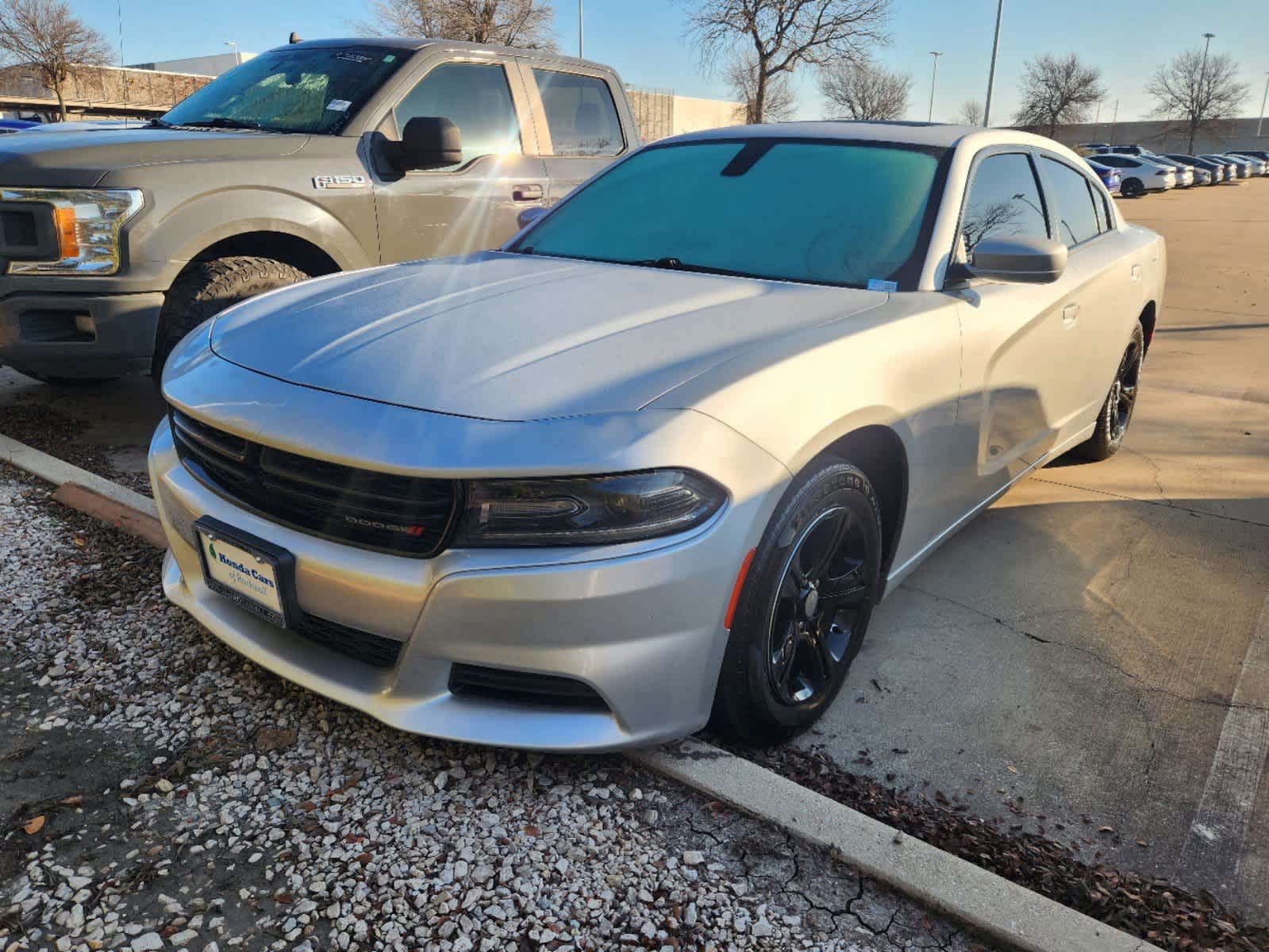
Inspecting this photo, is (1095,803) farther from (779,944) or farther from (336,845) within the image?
(336,845)

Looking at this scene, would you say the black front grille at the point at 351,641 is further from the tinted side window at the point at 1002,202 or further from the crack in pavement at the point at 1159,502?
the crack in pavement at the point at 1159,502

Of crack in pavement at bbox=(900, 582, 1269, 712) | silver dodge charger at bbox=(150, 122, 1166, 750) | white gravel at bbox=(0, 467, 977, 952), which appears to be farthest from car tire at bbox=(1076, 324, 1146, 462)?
white gravel at bbox=(0, 467, 977, 952)

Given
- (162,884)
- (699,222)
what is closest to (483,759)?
(162,884)

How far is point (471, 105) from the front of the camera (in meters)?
5.32

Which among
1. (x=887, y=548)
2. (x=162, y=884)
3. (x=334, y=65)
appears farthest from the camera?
(x=334, y=65)

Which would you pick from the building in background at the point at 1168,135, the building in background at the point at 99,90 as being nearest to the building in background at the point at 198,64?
the building in background at the point at 99,90

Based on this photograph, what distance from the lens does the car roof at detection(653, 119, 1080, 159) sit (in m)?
3.33

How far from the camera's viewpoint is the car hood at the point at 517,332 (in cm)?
211

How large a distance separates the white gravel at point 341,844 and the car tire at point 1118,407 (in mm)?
3377

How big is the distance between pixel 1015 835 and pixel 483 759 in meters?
1.25

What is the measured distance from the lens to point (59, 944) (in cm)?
178

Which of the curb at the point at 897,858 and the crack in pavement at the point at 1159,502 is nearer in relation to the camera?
the curb at the point at 897,858

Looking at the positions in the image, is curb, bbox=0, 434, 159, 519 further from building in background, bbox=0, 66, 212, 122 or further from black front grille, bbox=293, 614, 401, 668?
building in background, bbox=0, 66, 212, 122

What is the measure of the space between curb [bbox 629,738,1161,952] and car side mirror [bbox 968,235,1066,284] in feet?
5.44
